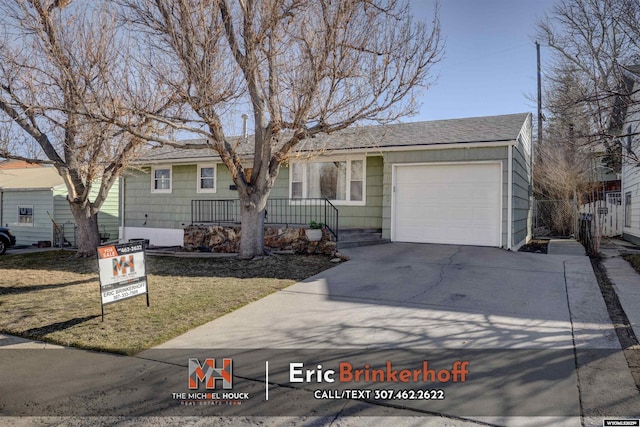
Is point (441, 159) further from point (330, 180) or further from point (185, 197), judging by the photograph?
point (185, 197)

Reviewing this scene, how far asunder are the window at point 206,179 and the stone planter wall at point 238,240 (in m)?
2.71

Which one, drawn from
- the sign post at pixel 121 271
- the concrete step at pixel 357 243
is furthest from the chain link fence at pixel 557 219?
the sign post at pixel 121 271

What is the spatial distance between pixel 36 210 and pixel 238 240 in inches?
500

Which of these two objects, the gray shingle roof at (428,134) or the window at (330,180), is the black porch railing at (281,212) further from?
the gray shingle roof at (428,134)

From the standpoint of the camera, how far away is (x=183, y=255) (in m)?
11.1

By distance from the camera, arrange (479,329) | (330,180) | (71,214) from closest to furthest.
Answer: (479,329) < (330,180) < (71,214)

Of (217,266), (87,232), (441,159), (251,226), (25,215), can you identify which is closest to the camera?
(217,266)

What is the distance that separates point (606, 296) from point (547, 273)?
1.55m

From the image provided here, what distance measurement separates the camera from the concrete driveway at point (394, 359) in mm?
3014

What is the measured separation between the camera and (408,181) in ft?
37.4

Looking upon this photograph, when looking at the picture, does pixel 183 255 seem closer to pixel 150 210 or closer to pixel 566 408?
A: pixel 150 210

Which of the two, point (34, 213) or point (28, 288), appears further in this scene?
point (34, 213)

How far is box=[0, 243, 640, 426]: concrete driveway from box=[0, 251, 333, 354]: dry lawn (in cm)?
34

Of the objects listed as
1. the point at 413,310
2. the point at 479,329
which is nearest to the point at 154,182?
the point at 413,310
